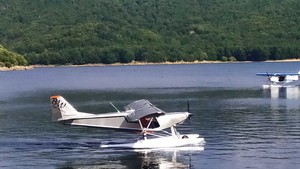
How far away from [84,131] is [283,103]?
70.5 ft

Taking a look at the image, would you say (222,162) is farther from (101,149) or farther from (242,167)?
(101,149)

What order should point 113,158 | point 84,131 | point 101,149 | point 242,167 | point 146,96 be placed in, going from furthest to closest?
point 146,96 < point 84,131 < point 101,149 < point 113,158 < point 242,167

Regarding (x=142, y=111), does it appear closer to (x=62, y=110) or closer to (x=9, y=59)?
(x=62, y=110)

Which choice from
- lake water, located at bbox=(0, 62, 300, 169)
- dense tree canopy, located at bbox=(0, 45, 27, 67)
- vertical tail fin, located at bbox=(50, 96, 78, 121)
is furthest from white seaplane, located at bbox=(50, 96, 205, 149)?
dense tree canopy, located at bbox=(0, 45, 27, 67)

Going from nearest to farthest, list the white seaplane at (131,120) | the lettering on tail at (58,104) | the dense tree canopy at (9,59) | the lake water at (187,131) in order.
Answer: the lake water at (187,131) < the white seaplane at (131,120) < the lettering on tail at (58,104) < the dense tree canopy at (9,59)

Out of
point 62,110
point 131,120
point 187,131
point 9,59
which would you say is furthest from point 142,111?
point 9,59

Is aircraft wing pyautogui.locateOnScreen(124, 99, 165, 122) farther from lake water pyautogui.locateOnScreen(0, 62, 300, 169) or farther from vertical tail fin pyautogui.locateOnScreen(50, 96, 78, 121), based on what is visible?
vertical tail fin pyautogui.locateOnScreen(50, 96, 78, 121)

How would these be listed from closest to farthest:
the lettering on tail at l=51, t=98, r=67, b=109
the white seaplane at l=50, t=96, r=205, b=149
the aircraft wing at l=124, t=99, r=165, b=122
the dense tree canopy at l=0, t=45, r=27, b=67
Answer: the aircraft wing at l=124, t=99, r=165, b=122, the white seaplane at l=50, t=96, r=205, b=149, the lettering on tail at l=51, t=98, r=67, b=109, the dense tree canopy at l=0, t=45, r=27, b=67

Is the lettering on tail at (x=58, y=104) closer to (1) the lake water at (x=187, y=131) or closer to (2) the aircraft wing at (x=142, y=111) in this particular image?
(1) the lake water at (x=187, y=131)

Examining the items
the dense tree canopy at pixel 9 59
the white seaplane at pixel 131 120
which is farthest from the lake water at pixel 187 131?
the dense tree canopy at pixel 9 59

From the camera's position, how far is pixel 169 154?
2894cm

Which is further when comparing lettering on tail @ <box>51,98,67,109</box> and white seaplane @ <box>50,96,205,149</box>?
lettering on tail @ <box>51,98,67,109</box>

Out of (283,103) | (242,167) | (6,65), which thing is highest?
(6,65)

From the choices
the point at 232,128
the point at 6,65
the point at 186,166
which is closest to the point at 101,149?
the point at 186,166
